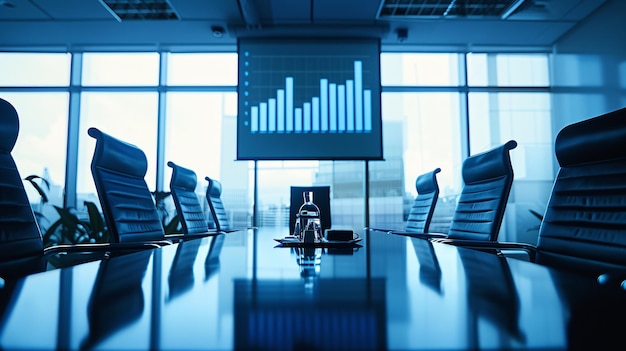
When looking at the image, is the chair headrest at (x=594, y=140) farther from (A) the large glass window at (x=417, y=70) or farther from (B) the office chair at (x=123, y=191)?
(A) the large glass window at (x=417, y=70)

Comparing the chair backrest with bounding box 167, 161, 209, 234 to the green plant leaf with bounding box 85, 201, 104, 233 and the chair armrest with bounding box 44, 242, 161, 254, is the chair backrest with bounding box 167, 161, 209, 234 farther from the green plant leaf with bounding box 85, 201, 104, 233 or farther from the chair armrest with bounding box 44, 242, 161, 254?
the chair armrest with bounding box 44, 242, 161, 254

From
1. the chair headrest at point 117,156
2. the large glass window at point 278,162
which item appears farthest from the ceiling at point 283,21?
the chair headrest at point 117,156

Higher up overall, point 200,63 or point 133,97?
point 200,63

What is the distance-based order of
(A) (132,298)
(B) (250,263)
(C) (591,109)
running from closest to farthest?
1. (A) (132,298)
2. (B) (250,263)
3. (C) (591,109)

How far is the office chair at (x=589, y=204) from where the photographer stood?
3.67 ft

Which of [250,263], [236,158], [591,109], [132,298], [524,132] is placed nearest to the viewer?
[132,298]

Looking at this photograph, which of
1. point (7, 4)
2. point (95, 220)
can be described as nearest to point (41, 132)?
point (7, 4)

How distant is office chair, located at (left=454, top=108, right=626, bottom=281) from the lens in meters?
1.12

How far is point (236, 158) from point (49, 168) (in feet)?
7.94

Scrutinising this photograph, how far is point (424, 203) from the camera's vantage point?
3188mm

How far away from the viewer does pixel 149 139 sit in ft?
16.6

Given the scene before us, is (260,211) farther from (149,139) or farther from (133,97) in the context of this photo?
(133,97)

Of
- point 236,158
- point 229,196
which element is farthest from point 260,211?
point 236,158

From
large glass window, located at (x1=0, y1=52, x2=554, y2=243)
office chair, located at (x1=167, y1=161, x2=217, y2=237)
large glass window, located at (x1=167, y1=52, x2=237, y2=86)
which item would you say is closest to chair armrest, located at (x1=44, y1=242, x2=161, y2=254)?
office chair, located at (x1=167, y1=161, x2=217, y2=237)
